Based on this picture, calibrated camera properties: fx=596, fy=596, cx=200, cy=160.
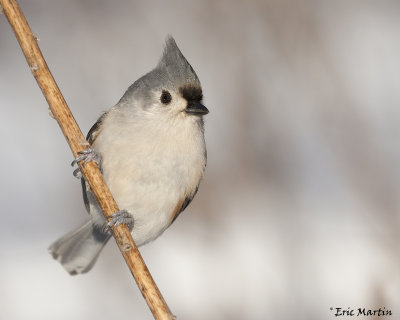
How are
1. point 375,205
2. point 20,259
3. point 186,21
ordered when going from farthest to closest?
point 186,21
point 20,259
point 375,205

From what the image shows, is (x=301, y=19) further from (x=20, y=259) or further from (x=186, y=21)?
(x=20, y=259)

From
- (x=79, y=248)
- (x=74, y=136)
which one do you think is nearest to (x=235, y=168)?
(x=79, y=248)

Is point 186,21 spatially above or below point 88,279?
above

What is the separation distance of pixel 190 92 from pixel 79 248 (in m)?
1.00

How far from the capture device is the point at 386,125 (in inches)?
167

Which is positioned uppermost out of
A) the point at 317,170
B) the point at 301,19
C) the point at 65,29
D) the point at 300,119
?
the point at 65,29

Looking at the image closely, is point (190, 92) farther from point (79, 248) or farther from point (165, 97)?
point (79, 248)

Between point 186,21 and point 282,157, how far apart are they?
1344 mm

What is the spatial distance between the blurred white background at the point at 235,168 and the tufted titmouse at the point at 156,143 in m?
1.16

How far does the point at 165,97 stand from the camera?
8.27 feet

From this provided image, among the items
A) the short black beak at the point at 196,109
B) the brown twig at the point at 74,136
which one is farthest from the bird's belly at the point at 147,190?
the brown twig at the point at 74,136

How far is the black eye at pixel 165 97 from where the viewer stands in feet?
8.25

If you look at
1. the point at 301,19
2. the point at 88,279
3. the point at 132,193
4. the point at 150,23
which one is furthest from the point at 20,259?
the point at 301,19
